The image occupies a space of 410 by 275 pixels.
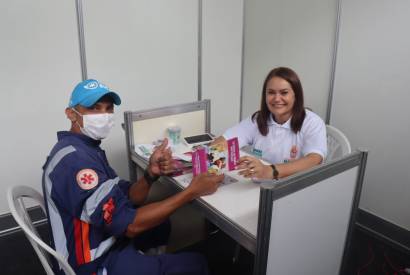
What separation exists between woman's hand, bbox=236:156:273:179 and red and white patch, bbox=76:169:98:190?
625 millimetres

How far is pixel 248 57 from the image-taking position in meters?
3.24

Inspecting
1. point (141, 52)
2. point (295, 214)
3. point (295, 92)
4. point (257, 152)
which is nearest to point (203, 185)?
point (295, 214)

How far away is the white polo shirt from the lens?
5.30 feet

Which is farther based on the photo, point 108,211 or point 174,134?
point 174,134

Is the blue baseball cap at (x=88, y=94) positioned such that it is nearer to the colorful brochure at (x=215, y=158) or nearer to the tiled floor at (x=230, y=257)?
the colorful brochure at (x=215, y=158)

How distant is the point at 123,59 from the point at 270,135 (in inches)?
57.1

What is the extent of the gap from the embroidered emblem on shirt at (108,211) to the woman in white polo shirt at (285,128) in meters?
0.65

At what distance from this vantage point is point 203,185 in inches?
50.6

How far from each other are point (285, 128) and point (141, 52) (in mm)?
1509

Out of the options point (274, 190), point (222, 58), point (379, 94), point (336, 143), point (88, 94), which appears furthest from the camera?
point (222, 58)

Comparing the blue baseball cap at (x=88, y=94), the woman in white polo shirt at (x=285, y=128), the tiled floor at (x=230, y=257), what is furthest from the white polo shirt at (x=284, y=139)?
the blue baseball cap at (x=88, y=94)

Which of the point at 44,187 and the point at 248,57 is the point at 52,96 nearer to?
the point at 44,187

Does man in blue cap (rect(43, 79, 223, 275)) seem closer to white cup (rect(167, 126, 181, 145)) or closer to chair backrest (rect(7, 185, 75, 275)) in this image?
chair backrest (rect(7, 185, 75, 275))

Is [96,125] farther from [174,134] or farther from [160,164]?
[174,134]
